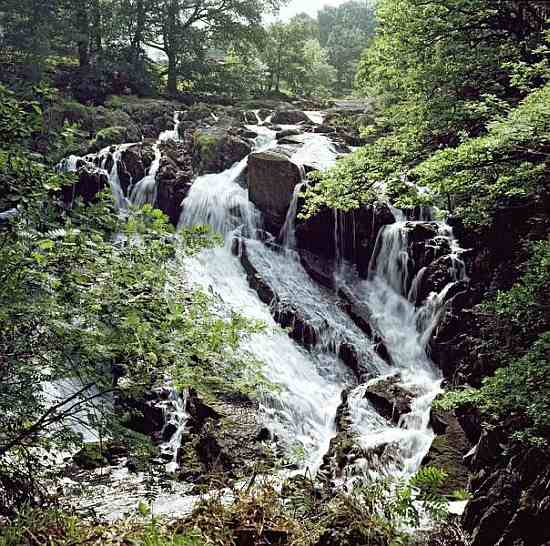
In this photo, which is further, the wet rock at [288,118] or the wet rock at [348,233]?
the wet rock at [288,118]

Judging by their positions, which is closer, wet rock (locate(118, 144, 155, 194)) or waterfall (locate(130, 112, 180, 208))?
waterfall (locate(130, 112, 180, 208))

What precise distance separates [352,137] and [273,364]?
456 inches

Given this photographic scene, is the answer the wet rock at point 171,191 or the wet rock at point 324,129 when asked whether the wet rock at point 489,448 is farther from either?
the wet rock at point 324,129

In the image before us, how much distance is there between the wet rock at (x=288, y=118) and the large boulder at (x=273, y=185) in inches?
282

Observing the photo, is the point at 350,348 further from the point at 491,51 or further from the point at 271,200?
the point at 491,51

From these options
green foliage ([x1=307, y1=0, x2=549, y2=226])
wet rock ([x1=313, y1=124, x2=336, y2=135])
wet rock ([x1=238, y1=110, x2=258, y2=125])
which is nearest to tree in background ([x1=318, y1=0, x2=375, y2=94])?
wet rock ([x1=238, y1=110, x2=258, y2=125])

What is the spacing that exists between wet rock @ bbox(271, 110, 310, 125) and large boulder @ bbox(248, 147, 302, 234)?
7152mm

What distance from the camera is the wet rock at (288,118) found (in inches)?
883

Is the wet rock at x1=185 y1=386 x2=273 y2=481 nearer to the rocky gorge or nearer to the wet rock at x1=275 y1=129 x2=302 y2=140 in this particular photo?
the rocky gorge

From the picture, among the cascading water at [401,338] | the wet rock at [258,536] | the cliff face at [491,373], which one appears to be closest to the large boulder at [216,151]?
the cascading water at [401,338]

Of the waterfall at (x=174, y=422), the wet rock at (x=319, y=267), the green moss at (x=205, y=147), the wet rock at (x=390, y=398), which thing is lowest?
the waterfall at (x=174, y=422)

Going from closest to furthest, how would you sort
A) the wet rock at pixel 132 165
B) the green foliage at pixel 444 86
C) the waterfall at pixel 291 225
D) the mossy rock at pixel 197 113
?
1. the green foliage at pixel 444 86
2. the waterfall at pixel 291 225
3. the wet rock at pixel 132 165
4. the mossy rock at pixel 197 113

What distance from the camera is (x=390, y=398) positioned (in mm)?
9773

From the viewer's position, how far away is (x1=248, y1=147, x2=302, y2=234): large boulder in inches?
602
